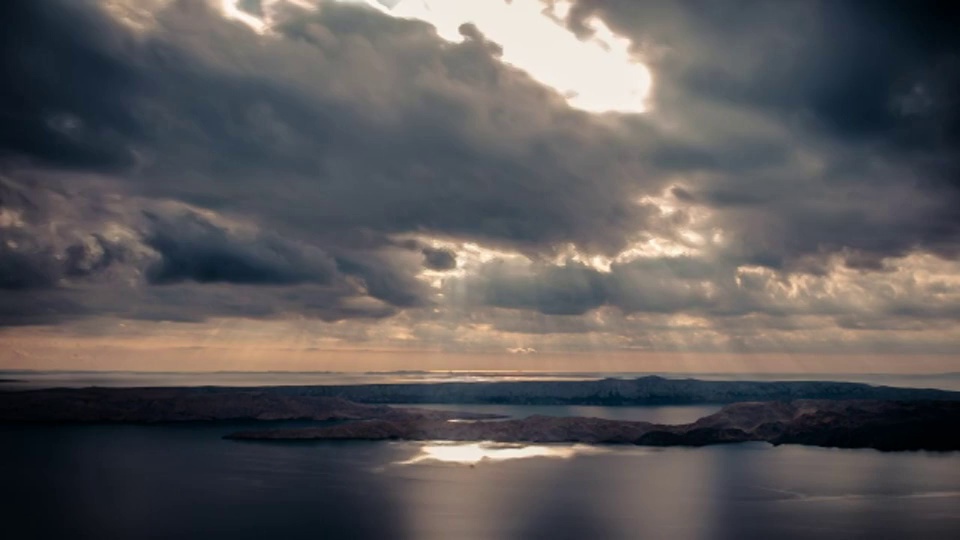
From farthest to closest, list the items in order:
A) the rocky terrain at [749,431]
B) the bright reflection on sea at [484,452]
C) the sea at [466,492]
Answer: the rocky terrain at [749,431], the bright reflection on sea at [484,452], the sea at [466,492]

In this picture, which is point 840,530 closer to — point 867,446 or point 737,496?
point 737,496

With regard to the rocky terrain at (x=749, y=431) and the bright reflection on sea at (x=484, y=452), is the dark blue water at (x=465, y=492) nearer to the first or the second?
the bright reflection on sea at (x=484, y=452)

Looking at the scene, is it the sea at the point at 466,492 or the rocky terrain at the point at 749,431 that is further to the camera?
the rocky terrain at the point at 749,431

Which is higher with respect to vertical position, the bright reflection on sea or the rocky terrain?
the rocky terrain

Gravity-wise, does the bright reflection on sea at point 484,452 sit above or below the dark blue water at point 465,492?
above

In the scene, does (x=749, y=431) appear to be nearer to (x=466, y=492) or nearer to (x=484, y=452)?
(x=484, y=452)

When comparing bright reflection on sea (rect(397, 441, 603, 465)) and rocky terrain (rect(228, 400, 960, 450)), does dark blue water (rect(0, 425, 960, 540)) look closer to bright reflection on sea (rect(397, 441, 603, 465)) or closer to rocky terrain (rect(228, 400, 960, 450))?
bright reflection on sea (rect(397, 441, 603, 465))

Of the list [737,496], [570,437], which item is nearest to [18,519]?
[737,496]
